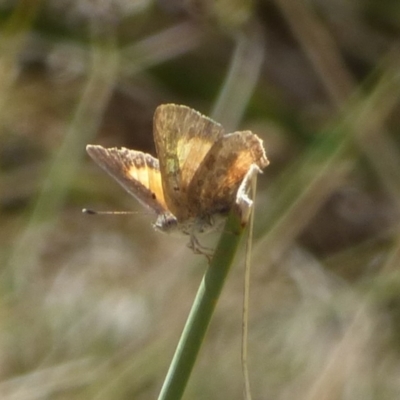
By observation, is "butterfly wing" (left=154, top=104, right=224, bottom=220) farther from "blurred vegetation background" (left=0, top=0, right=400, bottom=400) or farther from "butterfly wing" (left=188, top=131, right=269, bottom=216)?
"blurred vegetation background" (left=0, top=0, right=400, bottom=400)

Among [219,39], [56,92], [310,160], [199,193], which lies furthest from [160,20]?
[199,193]

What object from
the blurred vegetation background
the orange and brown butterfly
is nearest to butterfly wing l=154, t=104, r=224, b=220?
the orange and brown butterfly

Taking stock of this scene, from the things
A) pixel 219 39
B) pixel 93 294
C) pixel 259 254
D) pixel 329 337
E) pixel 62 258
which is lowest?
pixel 329 337

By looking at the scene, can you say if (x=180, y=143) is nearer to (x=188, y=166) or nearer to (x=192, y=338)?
(x=188, y=166)

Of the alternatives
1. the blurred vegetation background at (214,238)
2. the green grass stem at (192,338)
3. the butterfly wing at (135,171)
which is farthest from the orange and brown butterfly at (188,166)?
the blurred vegetation background at (214,238)

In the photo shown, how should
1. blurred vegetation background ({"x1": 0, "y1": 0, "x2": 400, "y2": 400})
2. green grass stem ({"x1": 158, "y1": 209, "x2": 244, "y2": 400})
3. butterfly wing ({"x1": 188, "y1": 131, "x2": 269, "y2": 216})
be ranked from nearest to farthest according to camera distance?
green grass stem ({"x1": 158, "y1": 209, "x2": 244, "y2": 400}) < butterfly wing ({"x1": 188, "y1": 131, "x2": 269, "y2": 216}) < blurred vegetation background ({"x1": 0, "y1": 0, "x2": 400, "y2": 400})

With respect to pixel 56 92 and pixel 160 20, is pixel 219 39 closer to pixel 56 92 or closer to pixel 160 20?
pixel 160 20
